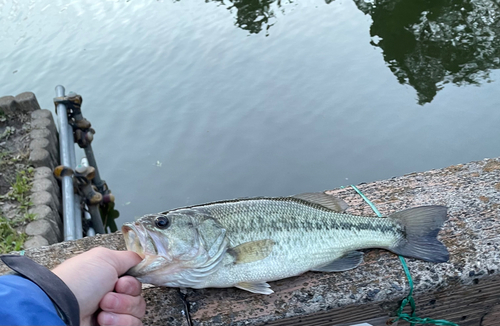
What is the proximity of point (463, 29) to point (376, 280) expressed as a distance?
11.1m

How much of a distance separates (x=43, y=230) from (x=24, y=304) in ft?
13.6

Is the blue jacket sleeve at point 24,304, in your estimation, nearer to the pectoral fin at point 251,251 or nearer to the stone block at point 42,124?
the pectoral fin at point 251,251

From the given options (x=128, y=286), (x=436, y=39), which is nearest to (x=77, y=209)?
(x=128, y=286)

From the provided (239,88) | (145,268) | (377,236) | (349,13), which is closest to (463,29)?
(349,13)

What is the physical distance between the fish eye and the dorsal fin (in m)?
0.78

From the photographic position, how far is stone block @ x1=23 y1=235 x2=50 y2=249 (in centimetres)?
473

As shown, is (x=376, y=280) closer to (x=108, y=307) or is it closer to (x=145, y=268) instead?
(x=145, y=268)

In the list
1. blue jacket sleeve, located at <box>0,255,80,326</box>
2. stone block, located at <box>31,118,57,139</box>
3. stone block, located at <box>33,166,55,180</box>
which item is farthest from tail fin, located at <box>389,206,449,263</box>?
stone block, located at <box>31,118,57,139</box>

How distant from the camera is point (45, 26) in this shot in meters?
12.6

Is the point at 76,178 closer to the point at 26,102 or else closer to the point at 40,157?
the point at 40,157

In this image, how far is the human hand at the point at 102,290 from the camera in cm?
170

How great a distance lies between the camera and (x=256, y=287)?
1934 millimetres

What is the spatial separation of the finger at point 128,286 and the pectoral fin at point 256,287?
1.49 ft

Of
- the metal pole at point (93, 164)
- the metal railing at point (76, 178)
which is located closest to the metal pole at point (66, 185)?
the metal railing at point (76, 178)
